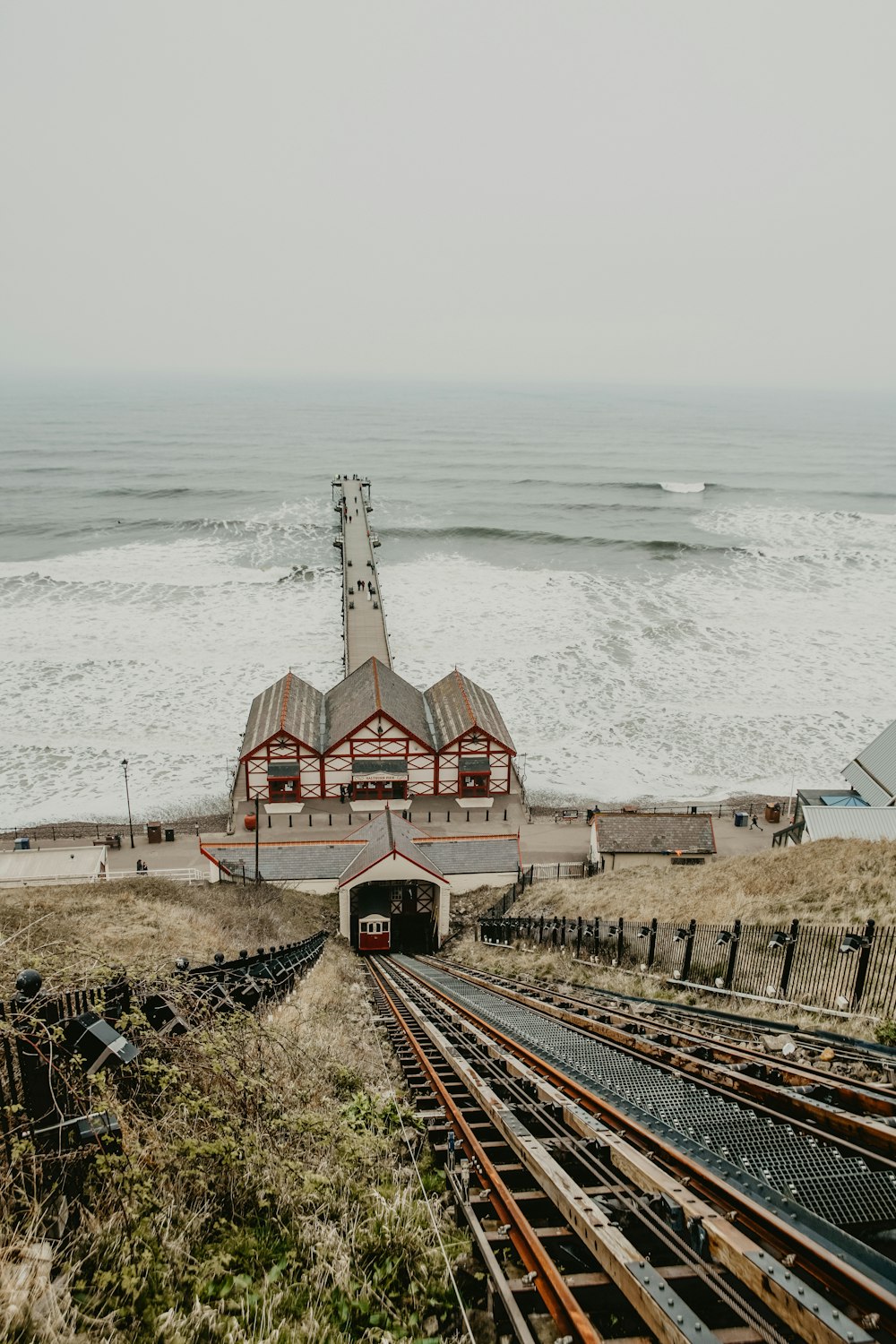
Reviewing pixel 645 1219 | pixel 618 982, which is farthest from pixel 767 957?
pixel 645 1219

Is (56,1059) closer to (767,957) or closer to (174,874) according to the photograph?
(767,957)

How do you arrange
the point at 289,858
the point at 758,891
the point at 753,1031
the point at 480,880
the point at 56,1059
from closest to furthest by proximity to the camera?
the point at 56,1059 < the point at 753,1031 < the point at 758,891 < the point at 289,858 < the point at 480,880

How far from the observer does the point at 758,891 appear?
62.1ft

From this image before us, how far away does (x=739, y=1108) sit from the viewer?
6.11 meters

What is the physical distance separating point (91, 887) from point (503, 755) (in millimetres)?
17821

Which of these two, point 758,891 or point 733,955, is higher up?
point 733,955

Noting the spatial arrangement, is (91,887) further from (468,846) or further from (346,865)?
(468,846)

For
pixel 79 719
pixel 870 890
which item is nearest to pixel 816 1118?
pixel 870 890

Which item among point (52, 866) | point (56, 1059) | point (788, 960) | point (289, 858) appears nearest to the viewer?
point (56, 1059)

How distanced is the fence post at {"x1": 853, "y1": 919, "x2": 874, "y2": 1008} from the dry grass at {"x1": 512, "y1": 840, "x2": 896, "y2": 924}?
286 cm

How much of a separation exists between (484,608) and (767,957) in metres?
44.8

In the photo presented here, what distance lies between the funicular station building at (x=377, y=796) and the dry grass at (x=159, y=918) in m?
1.62

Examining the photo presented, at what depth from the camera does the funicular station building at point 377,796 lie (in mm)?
26953

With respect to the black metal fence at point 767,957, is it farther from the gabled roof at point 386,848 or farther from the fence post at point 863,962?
the gabled roof at point 386,848
